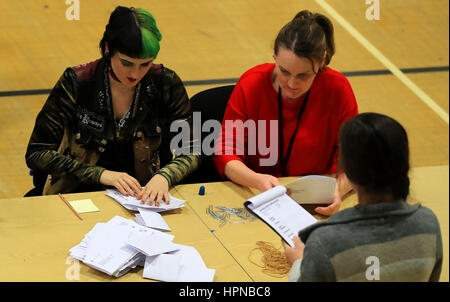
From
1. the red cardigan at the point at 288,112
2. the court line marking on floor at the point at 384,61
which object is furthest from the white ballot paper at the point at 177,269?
the court line marking on floor at the point at 384,61

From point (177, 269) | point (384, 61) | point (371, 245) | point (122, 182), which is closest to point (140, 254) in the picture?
point (177, 269)

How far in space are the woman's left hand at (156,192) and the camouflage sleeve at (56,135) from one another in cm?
27

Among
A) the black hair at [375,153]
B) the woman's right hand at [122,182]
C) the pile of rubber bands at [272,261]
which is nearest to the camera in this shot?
the black hair at [375,153]

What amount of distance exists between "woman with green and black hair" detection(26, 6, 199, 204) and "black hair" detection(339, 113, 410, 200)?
4.21 ft

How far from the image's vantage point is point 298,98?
3.33 meters

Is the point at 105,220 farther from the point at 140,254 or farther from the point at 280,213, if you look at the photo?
the point at 280,213

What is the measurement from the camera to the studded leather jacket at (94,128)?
3.15 metres

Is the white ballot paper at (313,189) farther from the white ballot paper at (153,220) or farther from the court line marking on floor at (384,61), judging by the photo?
the court line marking on floor at (384,61)

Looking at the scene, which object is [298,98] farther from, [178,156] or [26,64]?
[26,64]

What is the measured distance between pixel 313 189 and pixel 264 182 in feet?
0.73

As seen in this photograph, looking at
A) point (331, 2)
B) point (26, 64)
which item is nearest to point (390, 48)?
point (331, 2)

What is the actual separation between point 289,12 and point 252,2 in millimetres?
461

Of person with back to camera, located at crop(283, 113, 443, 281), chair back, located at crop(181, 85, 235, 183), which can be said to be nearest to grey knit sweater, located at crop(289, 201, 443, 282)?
person with back to camera, located at crop(283, 113, 443, 281)

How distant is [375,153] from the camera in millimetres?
1813
